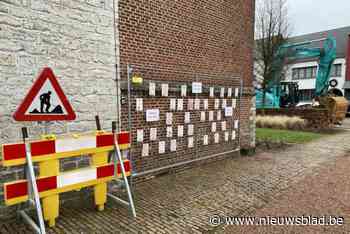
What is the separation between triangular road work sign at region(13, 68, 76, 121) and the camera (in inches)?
110

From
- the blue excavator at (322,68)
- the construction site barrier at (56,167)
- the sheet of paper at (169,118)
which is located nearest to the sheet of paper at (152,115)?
the sheet of paper at (169,118)

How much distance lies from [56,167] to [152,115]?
7.72 ft

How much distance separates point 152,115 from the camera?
5125mm

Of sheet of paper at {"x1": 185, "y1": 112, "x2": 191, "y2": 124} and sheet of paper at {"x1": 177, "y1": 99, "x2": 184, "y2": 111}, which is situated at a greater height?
sheet of paper at {"x1": 177, "y1": 99, "x2": 184, "y2": 111}

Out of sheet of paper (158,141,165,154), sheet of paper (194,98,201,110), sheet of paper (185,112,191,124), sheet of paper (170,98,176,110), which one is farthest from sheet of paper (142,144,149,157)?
sheet of paper (194,98,201,110)

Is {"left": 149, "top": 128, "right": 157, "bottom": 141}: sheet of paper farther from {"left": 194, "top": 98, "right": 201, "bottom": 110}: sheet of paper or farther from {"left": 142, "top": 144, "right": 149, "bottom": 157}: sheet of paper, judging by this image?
{"left": 194, "top": 98, "right": 201, "bottom": 110}: sheet of paper

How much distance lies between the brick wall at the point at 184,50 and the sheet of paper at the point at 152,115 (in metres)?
0.10

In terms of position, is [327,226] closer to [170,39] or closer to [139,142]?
[139,142]

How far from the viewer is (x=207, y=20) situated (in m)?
6.20

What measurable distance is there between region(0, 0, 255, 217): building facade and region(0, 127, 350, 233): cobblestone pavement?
→ 61 cm

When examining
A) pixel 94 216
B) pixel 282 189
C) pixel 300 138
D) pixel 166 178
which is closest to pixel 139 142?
pixel 166 178

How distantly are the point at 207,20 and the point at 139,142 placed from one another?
3.67 m

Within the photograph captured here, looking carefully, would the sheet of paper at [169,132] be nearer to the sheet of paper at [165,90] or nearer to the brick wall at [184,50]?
the brick wall at [184,50]

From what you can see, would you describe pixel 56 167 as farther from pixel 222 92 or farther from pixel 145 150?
pixel 222 92
